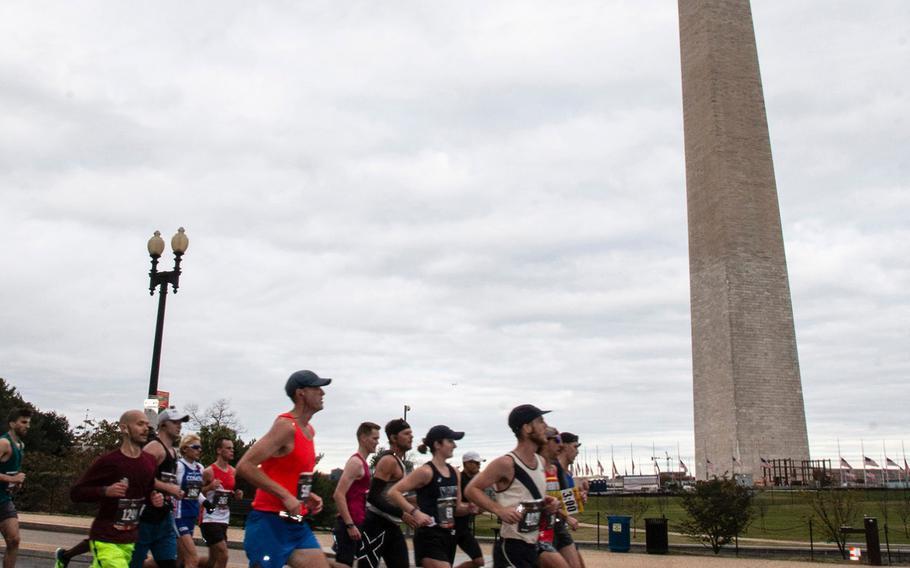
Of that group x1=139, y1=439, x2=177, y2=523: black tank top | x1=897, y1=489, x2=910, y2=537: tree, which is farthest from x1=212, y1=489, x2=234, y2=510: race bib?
x1=897, y1=489, x2=910, y2=537: tree

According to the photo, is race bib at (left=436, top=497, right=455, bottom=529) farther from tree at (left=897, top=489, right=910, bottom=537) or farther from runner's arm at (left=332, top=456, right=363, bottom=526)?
tree at (left=897, top=489, right=910, bottom=537)

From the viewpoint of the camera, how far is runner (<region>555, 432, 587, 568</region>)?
28.9 feet

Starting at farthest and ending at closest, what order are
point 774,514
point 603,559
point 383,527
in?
point 774,514 → point 603,559 → point 383,527

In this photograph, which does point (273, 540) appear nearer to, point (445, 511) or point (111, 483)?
point (111, 483)

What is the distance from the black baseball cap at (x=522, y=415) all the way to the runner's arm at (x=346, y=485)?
98.3 inches

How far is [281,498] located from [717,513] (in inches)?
647

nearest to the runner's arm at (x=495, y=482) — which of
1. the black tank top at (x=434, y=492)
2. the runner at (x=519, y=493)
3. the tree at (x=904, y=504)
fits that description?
the runner at (x=519, y=493)

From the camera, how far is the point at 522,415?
702 cm

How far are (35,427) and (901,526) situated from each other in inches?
1857

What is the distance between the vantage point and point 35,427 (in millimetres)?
56375

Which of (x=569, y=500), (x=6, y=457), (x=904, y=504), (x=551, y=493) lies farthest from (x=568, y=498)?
(x=904, y=504)

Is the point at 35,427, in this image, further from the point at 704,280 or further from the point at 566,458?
the point at 566,458

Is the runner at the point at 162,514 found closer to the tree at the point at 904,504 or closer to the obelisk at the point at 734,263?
the tree at the point at 904,504

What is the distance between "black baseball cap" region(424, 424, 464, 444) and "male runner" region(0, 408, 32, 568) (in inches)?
168
